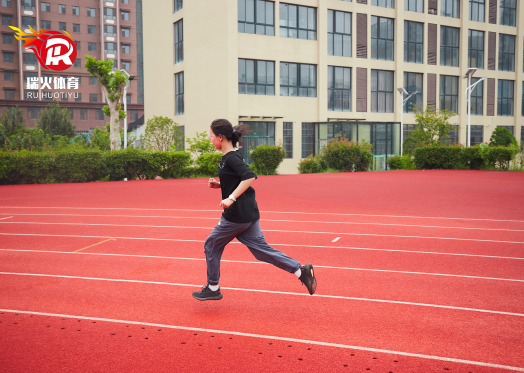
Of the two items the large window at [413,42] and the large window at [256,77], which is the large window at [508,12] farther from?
the large window at [256,77]

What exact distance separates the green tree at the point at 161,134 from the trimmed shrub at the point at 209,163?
248 inches

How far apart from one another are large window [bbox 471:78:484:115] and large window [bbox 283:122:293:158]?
59.4ft

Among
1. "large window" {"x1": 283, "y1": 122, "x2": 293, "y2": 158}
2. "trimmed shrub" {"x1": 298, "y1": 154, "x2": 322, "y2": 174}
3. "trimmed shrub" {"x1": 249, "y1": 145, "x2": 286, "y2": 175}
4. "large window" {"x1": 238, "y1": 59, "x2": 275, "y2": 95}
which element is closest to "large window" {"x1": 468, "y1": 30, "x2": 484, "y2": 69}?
"large window" {"x1": 283, "y1": 122, "x2": 293, "y2": 158}

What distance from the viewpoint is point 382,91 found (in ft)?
120

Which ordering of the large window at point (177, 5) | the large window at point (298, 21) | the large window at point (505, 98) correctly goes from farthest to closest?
the large window at point (505, 98) → the large window at point (177, 5) → the large window at point (298, 21)

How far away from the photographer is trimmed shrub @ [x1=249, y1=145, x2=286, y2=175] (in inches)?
1061

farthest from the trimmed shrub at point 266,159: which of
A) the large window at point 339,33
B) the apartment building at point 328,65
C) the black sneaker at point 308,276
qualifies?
the black sneaker at point 308,276

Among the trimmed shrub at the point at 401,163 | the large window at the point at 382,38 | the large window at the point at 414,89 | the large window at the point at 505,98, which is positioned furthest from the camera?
the large window at the point at 505,98

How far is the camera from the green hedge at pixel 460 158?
26.9 meters

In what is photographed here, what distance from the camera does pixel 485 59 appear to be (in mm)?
40719

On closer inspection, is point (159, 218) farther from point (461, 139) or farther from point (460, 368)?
A: point (461, 139)

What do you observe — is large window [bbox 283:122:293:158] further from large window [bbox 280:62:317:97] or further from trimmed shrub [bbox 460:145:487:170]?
trimmed shrub [bbox 460:145:487:170]

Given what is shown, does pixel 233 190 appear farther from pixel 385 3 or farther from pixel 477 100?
pixel 477 100

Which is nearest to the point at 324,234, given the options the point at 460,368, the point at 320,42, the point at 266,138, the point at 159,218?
the point at 159,218
